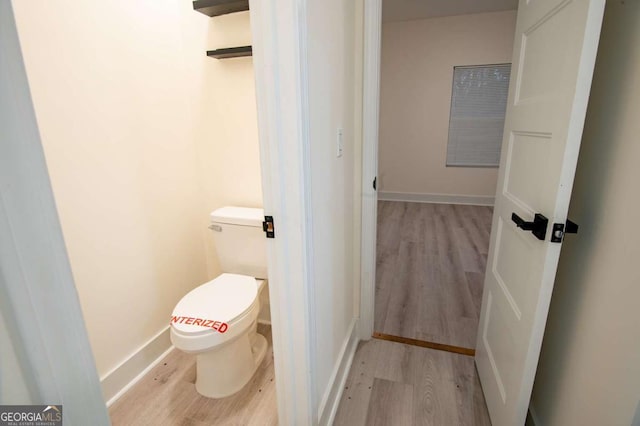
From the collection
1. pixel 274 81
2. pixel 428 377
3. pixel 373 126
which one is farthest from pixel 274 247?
pixel 428 377

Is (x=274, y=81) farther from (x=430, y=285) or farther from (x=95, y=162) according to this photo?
(x=430, y=285)

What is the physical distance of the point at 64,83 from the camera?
1292 mm

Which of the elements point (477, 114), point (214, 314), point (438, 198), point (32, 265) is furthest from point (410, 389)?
point (477, 114)

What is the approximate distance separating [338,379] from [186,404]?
2.37ft

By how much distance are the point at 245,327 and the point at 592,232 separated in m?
1.36

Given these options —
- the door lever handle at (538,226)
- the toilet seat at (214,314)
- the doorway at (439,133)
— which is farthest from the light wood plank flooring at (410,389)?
the doorway at (439,133)

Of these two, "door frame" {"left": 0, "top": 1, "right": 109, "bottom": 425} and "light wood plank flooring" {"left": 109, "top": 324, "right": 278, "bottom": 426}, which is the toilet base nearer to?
"light wood plank flooring" {"left": 109, "top": 324, "right": 278, "bottom": 426}

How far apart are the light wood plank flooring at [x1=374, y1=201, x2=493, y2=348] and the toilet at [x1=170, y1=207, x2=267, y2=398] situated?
0.87 meters

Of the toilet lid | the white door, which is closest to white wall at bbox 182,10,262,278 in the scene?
the toilet lid

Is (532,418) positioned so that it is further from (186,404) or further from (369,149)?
(186,404)

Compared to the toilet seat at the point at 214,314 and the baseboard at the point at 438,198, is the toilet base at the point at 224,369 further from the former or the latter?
the baseboard at the point at 438,198

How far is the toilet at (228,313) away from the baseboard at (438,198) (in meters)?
3.51

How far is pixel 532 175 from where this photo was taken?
43.9 inches

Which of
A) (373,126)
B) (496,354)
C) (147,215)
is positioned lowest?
(496,354)
